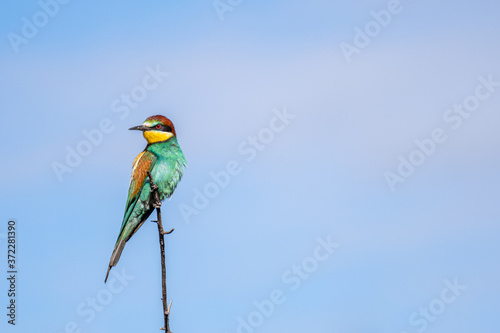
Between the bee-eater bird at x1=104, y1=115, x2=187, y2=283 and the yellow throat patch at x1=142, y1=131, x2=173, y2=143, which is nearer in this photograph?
the bee-eater bird at x1=104, y1=115, x2=187, y2=283

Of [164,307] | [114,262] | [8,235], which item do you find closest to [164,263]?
[164,307]

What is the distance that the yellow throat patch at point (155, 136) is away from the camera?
22.8 ft

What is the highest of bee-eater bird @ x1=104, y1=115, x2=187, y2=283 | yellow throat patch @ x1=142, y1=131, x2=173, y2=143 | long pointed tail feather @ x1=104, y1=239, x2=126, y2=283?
yellow throat patch @ x1=142, y1=131, x2=173, y2=143

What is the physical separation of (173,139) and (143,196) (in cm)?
85

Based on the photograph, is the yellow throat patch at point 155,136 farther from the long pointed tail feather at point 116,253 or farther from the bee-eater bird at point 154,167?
the long pointed tail feather at point 116,253

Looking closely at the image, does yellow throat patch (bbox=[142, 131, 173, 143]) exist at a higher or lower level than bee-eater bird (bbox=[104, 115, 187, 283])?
higher

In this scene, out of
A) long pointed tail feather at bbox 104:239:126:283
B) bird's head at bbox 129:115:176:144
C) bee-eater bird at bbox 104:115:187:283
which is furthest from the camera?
bird's head at bbox 129:115:176:144

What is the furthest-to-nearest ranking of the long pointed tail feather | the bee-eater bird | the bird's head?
the bird's head < the bee-eater bird < the long pointed tail feather

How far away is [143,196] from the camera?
21.5 ft

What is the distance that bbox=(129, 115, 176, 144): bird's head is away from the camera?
6859mm

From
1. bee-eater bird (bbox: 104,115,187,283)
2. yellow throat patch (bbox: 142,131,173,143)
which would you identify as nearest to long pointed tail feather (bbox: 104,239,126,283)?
bee-eater bird (bbox: 104,115,187,283)

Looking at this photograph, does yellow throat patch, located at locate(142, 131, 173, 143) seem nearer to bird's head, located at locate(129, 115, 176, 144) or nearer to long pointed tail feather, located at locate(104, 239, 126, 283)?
bird's head, located at locate(129, 115, 176, 144)

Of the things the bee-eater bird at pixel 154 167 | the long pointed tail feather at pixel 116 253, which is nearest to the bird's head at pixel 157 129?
the bee-eater bird at pixel 154 167

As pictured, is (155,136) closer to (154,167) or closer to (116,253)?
(154,167)
